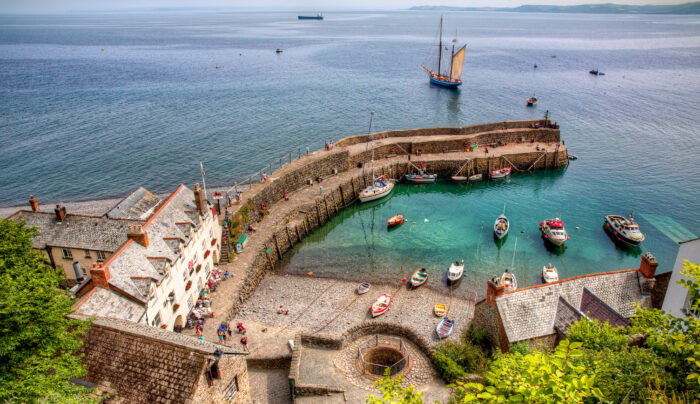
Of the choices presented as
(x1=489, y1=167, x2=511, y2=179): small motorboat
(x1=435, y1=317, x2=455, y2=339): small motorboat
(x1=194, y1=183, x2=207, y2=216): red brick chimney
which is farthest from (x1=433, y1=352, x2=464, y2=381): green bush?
(x1=489, y1=167, x2=511, y2=179): small motorboat

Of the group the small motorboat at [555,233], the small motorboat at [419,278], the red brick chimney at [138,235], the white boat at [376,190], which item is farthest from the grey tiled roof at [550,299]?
the white boat at [376,190]

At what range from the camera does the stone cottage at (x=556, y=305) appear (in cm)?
2605

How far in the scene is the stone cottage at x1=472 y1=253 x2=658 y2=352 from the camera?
26.0 m

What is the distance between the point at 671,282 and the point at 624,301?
366 centimetres

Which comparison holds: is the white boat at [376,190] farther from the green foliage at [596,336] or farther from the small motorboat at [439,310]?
the green foliage at [596,336]

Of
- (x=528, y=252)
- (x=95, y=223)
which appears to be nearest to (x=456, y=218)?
(x=528, y=252)

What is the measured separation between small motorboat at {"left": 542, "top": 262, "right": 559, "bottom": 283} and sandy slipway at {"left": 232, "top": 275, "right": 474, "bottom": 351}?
889 cm

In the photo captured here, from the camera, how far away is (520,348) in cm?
2442

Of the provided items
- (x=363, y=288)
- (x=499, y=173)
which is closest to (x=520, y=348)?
(x=363, y=288)

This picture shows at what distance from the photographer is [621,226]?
4997 centimetres

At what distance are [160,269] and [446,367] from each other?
68.5 feet

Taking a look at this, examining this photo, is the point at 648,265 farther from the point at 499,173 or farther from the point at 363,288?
the point at 499,173

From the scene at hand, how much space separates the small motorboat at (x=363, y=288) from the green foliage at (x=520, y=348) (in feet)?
57.3

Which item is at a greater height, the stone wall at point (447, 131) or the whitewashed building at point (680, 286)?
the whitewashed building at point (680, 286)
